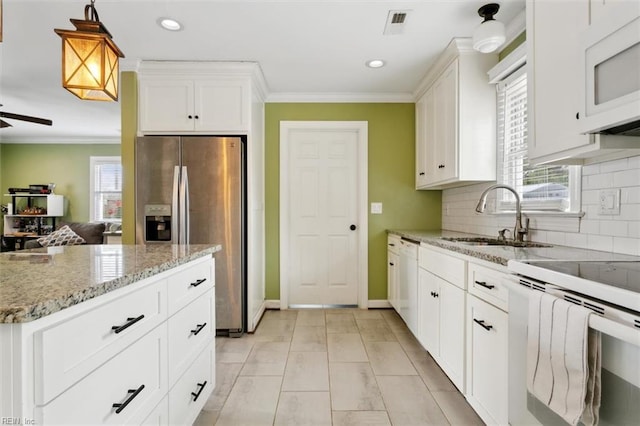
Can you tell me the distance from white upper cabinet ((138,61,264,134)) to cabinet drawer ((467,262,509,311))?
2239mm

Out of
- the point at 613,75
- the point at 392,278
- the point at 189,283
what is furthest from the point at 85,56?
the point at 392,278

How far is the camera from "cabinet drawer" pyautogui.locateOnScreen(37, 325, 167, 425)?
2.53ft

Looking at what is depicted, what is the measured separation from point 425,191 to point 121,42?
326 centimetres

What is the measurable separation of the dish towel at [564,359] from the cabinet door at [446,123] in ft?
5.64

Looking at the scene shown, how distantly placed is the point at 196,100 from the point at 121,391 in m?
2.58

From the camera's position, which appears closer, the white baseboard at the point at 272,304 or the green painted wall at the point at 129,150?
the green painted wall at the point at 129,150

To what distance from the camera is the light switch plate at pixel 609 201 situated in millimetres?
1515

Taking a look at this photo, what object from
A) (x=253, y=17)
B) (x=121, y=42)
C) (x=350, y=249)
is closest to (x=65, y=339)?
(x=253, y=17)

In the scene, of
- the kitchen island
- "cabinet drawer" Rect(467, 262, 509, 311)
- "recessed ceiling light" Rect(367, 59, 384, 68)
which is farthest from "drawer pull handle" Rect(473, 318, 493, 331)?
"recessed ceiling light" Rect(367, 59, 384, 68)

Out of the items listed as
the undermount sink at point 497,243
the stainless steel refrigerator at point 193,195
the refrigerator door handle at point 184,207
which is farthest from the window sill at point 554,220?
the refrigerator door handle at point 184,207

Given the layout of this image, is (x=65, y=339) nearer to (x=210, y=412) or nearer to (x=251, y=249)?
(x=210, y=412)

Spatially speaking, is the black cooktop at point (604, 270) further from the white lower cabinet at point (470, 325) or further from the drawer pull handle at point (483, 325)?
the drawer pull handle at point (483, 325)

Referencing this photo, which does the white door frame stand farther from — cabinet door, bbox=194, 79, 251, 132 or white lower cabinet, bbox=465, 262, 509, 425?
white lower cabinet, bbox=465, 262, 509, 425

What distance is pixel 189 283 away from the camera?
1.51 meters
